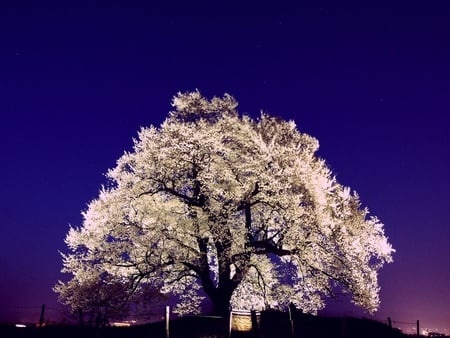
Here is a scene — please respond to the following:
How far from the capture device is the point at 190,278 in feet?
109

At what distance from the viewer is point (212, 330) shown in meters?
25.3

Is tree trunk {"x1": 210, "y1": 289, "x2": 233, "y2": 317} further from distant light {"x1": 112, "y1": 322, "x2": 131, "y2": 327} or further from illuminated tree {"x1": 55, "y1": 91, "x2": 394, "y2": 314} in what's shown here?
distant light {"x1": 112, "y1": 322, "x2": 131, "y2": 327}

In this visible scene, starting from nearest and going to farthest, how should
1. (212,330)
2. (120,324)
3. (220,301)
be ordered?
1. (212,330)
2. (220,301)
3. (120,324)

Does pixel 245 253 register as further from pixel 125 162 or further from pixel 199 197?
pixel 125 162

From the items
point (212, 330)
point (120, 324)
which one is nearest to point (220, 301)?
point (212, 330)

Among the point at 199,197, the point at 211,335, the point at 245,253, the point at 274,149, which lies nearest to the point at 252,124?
the point at 274,149

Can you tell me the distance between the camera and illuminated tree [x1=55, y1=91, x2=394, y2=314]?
28.3 m

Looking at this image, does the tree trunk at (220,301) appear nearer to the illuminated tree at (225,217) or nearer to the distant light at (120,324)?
the illuminated tree at (225,217)

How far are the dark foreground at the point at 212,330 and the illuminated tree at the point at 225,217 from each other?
2157 millimetres

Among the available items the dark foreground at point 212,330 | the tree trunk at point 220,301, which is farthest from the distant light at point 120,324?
the tree trunk at point 220,301

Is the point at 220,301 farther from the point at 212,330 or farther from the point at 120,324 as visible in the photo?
the point at 120,324

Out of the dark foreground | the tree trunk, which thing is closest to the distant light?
the dark foreground

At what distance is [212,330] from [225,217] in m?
6.86

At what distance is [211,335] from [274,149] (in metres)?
11.6
